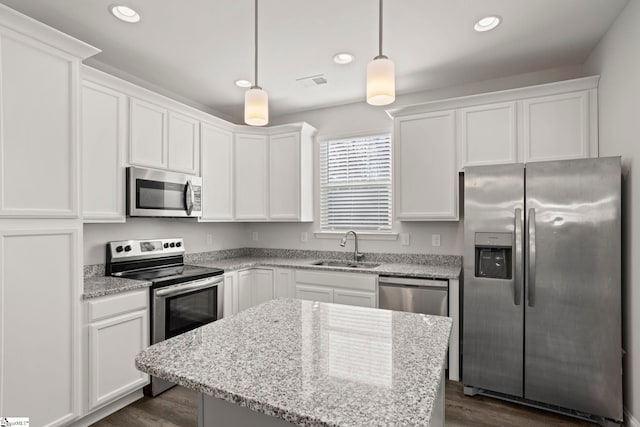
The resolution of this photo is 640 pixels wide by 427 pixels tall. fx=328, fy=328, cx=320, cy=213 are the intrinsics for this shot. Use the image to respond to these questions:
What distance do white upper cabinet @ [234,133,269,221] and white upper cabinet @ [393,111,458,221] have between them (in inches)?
64.2

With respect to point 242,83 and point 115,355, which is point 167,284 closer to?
point 115,355

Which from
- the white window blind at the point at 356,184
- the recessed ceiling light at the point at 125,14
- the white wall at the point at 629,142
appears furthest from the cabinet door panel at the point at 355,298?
the recessed ceiling light at the point at 125,14

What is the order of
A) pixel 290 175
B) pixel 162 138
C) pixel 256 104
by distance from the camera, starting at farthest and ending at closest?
pixel 290 175, pixel 162 138, pixel 256 104

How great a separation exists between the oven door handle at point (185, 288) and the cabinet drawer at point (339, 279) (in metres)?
0.87

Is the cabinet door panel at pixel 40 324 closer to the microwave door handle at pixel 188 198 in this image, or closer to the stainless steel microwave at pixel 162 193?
the stainless steel microwave at pixel 162 193

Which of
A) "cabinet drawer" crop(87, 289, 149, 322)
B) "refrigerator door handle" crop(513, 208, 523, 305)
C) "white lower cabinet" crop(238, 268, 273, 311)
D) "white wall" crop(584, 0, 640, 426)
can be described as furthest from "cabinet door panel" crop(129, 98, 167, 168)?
"white wall" crop(584, 0, 640, 426)

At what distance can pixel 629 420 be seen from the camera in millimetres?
2162

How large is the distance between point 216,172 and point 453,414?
318 cm

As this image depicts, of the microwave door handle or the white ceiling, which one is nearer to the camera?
the white ceiling

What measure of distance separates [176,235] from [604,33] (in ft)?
13.7

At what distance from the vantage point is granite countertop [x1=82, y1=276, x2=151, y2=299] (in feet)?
7.43

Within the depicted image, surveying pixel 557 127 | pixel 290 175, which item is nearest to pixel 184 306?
pixel 290 175

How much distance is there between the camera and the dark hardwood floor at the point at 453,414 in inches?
91.2

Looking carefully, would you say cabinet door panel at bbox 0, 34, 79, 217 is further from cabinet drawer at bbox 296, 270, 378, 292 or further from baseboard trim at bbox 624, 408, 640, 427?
baseboard trim at bbox 624, 408, 640, 427
